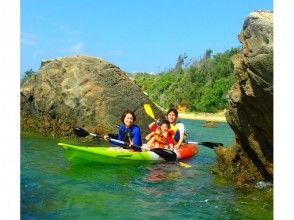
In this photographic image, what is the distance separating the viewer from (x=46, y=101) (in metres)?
15.1

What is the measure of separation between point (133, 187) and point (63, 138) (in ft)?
23.7

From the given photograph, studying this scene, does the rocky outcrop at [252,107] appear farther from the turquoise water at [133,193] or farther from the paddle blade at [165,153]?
the paddle blade at [165,153]

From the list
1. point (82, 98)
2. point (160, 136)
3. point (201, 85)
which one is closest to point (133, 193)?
point (160, 136)

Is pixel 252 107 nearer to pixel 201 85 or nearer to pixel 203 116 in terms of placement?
pixel 203 116

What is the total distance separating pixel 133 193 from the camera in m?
6.90

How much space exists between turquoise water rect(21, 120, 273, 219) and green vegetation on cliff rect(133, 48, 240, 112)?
2480 cm

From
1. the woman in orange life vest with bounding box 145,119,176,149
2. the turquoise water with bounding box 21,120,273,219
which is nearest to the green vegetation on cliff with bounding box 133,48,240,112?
the woman in orange life vest with bounding box 145,119,176,149

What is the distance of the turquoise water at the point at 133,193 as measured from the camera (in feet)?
18.3

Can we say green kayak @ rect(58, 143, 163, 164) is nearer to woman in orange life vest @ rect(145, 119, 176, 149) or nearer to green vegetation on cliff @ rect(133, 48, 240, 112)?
woman in orange life vest @ rect(145, 119, 176, 149)

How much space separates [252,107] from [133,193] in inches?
86.8

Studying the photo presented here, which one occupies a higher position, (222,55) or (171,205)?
(222,55)
